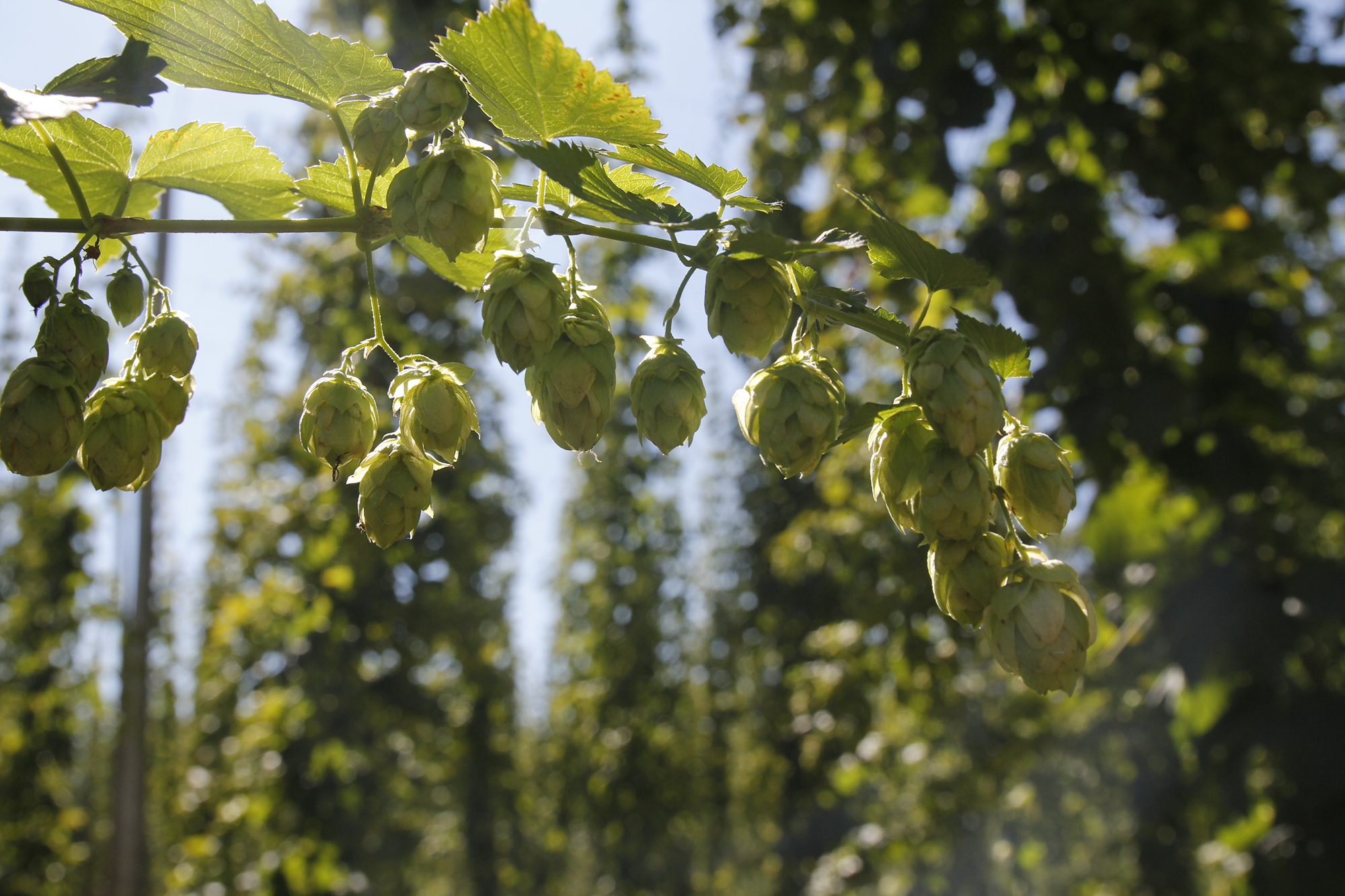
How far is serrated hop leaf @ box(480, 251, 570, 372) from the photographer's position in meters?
0.64

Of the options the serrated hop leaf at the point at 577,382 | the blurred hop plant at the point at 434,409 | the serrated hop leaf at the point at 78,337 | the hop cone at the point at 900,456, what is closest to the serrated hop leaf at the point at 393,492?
the blurred hop plant at the point at 434,409

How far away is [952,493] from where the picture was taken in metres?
0.64

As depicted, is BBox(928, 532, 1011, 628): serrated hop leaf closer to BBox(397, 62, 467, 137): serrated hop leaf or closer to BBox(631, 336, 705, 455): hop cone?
BBox(631, 336, 705, 455): hop cone

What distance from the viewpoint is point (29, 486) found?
8625mm

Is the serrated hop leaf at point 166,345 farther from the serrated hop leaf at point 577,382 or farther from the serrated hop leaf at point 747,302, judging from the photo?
the serrated hop leaf at point 747,302

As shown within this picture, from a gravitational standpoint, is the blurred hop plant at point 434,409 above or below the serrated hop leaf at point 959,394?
above

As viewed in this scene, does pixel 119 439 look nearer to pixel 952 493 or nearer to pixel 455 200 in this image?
pixel 455 200

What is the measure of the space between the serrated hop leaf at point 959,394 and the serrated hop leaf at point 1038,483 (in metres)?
0.08

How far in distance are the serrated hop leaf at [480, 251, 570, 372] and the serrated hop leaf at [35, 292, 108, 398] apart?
322mm

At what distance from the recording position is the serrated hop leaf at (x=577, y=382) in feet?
2.10

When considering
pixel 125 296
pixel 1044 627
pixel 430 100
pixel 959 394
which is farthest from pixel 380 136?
pixel 1044 627

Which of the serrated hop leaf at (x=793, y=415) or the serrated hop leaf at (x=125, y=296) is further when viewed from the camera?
the serrated hop leaf at (x=125, y=296)

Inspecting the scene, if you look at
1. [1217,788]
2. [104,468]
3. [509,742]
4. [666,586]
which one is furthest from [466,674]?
[104,468]

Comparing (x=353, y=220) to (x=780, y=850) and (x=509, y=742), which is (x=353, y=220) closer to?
(x=780, y=850)
